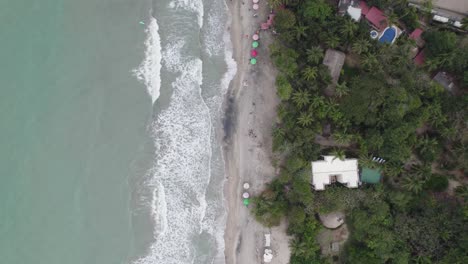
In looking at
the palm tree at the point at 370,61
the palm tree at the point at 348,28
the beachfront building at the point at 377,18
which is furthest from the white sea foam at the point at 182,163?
the beachfront building at the point at 377,18

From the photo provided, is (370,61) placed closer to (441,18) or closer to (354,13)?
(354,13)

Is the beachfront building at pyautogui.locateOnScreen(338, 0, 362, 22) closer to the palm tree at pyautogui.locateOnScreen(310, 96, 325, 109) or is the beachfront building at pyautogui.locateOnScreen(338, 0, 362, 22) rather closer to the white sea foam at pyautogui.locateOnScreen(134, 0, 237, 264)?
the palm tree at pyautogui.locateOnScreen(310, 96, 325, 109)

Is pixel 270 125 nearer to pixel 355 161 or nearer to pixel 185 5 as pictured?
pixel 355 161

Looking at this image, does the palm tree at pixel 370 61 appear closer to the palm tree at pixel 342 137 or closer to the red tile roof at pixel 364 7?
the red tile roof at pixel 364 7

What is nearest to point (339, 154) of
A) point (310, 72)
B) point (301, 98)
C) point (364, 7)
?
point (301, 98)

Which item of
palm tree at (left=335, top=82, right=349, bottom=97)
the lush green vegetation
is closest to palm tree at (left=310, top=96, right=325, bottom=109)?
the lush green vegetation

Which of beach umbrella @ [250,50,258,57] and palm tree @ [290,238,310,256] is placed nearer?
palm tree @ [290,238,310,256]

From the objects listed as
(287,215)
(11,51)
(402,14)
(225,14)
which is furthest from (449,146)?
(11,51)
